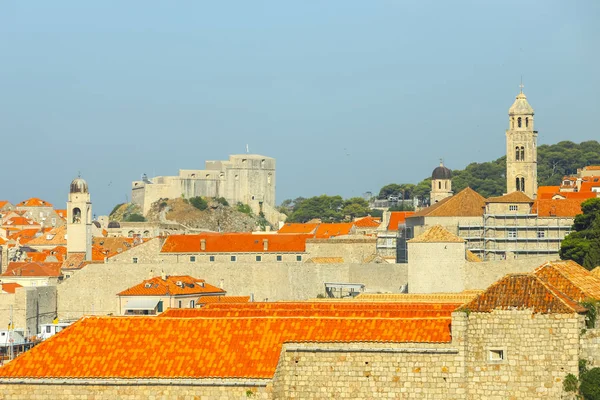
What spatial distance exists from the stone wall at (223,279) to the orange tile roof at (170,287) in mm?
1548

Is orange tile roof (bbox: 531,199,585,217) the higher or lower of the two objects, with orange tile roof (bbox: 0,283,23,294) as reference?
higher

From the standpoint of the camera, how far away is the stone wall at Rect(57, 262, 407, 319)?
64.6 meters

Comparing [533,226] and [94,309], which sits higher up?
[533,226]

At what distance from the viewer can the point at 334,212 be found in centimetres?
13862

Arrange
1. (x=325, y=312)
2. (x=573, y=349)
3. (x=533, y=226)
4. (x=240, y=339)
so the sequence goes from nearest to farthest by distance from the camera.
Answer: (x=573, y=349) → (x=240, y=339) → (x=325, y=312) → (x=533, y=226)

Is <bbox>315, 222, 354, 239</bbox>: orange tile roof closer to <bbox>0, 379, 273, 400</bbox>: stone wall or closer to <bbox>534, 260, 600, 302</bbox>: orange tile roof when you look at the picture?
<bbox>534, 260, 600, 302</bbox>: orange tile roof

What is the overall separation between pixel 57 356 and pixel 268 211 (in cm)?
11625

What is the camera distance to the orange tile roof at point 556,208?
70250mm

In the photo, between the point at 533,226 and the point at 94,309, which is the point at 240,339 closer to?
the point at 94,309

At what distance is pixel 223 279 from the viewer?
216 feet

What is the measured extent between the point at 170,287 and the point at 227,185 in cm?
8318

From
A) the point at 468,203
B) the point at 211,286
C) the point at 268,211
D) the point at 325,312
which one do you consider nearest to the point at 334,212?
the point at 268,211

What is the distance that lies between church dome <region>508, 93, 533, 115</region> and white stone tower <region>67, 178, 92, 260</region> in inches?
1168

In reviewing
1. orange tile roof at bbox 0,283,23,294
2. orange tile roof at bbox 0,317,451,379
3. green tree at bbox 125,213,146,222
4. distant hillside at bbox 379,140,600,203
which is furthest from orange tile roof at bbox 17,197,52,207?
orange tile roof at bbox 0,317,451,379
